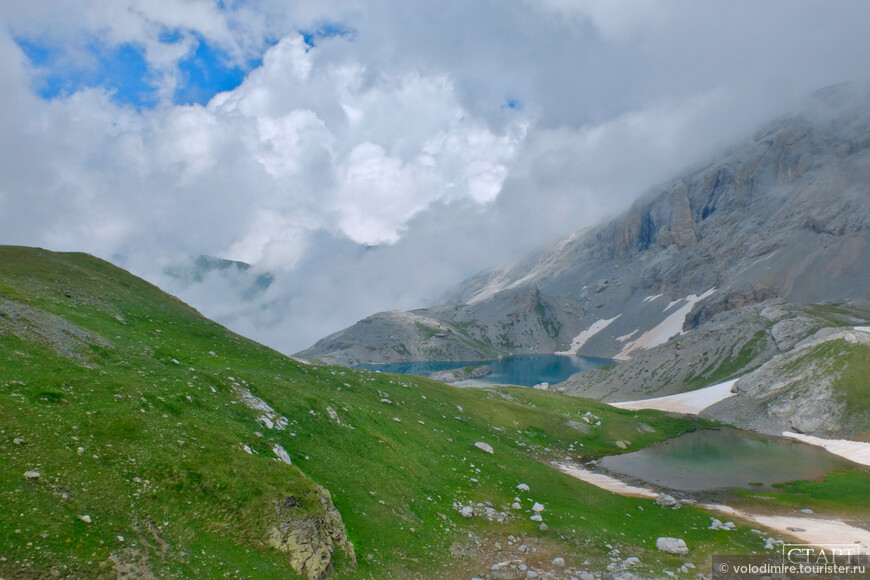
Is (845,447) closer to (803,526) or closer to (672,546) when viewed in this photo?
(803,526)

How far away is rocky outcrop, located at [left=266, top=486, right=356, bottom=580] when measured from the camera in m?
19.9

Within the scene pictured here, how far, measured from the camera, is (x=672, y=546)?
31.7 m

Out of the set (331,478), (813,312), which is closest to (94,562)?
(331,478)

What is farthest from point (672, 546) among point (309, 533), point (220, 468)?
point (220, 468)

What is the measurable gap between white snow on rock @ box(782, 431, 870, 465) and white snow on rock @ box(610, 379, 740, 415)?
2665cm

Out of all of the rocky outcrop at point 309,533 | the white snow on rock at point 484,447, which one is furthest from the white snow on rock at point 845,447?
the rocky outcrop at point 309,533

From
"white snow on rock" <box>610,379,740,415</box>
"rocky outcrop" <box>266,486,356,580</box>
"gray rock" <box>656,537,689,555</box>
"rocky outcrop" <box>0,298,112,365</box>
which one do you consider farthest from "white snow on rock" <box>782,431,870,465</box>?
"rocky outcrop" <box>0,298,112,365</box>

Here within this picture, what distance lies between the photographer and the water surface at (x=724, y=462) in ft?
194

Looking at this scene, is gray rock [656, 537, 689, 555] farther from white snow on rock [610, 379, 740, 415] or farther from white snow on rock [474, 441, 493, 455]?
white snow on rock [610, 379, 740, 415]

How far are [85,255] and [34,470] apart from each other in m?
47.9

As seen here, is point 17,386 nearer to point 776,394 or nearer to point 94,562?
point 94,562

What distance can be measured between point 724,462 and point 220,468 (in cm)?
7321

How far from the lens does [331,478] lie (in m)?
28.4

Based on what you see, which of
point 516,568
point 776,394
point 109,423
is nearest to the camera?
point 109,423
